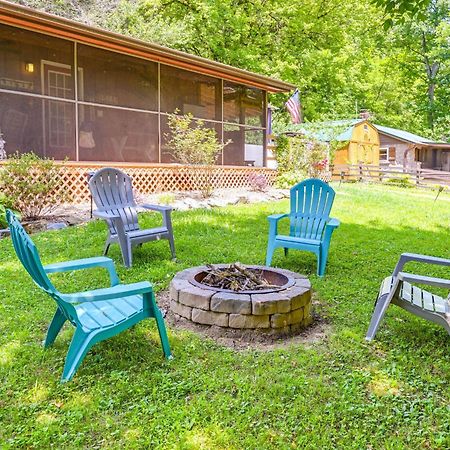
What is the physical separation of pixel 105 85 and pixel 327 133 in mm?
11978

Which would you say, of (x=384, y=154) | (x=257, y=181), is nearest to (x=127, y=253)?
(x=257, y=181)

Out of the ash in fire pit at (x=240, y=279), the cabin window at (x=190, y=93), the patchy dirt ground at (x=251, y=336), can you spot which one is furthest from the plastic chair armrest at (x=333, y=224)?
the cabin window at (x=190, y=93)

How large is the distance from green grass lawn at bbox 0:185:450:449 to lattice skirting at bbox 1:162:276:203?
4.51 metres

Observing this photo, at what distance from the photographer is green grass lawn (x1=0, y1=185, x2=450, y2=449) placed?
2.10 metres

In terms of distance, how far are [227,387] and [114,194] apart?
3.46 meters

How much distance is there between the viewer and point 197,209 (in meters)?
8.72

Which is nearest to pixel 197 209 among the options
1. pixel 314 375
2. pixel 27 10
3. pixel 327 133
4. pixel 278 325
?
pixel 27 10

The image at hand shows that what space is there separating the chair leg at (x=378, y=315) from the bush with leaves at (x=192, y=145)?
7298 millimetres

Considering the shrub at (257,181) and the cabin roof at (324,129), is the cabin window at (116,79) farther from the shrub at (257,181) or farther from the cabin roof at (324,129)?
the cabin roof at (324,129)

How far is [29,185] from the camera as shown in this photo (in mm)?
7086

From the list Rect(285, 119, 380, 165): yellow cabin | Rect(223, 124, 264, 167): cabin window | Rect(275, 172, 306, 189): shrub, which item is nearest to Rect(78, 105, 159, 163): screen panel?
Rect(223, 124, 264, 167): cabin window

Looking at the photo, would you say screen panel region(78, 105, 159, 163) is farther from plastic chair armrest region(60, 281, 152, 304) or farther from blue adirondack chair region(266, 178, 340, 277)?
plastic chair armrest region(60, 281, 152, 304)

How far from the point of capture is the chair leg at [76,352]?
2.48 meters

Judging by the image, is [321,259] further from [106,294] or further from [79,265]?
[106,294]
